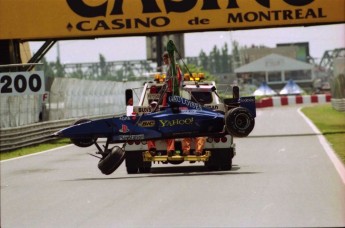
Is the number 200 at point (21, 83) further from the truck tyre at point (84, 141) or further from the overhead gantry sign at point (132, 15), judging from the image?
the truck tyre at point (84, 141)

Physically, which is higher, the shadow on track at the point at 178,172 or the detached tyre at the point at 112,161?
the detached tyre at the point at 112,161

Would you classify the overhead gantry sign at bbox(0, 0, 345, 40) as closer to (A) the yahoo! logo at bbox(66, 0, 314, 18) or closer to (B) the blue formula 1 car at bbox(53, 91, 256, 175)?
(A) the yahoo! logo at bbox(66, 0, 314, 18)

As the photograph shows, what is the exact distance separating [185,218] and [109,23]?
7.20 meters

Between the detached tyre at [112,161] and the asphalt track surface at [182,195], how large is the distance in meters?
7.37

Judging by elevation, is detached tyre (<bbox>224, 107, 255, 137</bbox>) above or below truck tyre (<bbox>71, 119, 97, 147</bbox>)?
above

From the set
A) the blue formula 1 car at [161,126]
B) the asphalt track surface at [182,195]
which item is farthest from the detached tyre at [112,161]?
the asphalt track surface at [182,195]

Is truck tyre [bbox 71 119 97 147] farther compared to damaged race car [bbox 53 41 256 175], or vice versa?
truck tyre [bbox 71 119 97 147]

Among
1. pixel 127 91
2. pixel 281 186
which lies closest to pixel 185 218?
pixel 281 186

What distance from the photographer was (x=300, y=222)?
15219 mm

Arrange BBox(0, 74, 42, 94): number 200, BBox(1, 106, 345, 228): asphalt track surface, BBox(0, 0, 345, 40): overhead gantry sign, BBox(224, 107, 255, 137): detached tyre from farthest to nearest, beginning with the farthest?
BBox(1, 106, 345, 228): asphalt track surface, BBox(0, 0, 345, 40): overhead gantry sign, BBox(0, 74, 42, 94): number 200, BBox(224, 107, 255, 137): detached tyre

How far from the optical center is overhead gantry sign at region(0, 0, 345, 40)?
9.70 metres

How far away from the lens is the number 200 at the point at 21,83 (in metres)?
8.48

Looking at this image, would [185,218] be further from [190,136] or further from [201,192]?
[190,136]

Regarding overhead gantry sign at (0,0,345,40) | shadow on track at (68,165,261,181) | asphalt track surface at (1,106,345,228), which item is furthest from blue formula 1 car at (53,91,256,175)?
shadow on track at (68,165,261,181)
